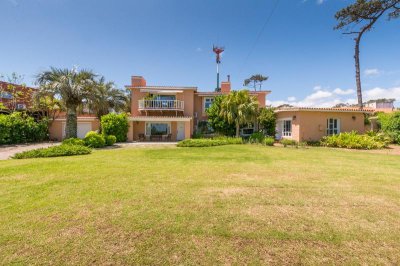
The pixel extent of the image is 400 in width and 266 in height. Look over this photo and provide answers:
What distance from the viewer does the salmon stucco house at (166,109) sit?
24328 mm

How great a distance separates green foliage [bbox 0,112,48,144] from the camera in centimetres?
1859

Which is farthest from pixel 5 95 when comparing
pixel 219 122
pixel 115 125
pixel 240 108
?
pixel 240 108

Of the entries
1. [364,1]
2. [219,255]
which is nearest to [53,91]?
[219,255]

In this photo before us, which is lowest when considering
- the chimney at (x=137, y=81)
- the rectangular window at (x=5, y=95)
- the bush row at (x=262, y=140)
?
the bush row at (x=262, y=140)

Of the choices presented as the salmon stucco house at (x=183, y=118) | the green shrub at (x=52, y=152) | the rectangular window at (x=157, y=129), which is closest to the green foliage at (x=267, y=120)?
the salmon stucco house at (x=183, y=118)

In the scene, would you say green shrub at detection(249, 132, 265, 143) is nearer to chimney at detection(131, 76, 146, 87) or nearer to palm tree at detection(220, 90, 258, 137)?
palm tree at detection(220, 90, 258, 137)

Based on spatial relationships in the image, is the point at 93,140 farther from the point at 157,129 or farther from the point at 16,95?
the point at 16,95

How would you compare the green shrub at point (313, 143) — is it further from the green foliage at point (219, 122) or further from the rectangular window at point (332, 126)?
the green foliage at point (219, 122)

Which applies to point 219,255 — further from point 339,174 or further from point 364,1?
point 364,1

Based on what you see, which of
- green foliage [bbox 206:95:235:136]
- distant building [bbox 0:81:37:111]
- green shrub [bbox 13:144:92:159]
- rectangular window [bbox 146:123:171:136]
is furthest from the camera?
rectangular window [bbox 146:123:171:136]

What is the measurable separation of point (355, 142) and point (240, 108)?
9.92 m

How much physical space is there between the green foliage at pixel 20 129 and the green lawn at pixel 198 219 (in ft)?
52.7

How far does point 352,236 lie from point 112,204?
15.4 feet

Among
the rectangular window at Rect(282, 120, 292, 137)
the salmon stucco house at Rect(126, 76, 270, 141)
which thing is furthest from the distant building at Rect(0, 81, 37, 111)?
the rectangular window at Rect(282, 120, 292, 137)
